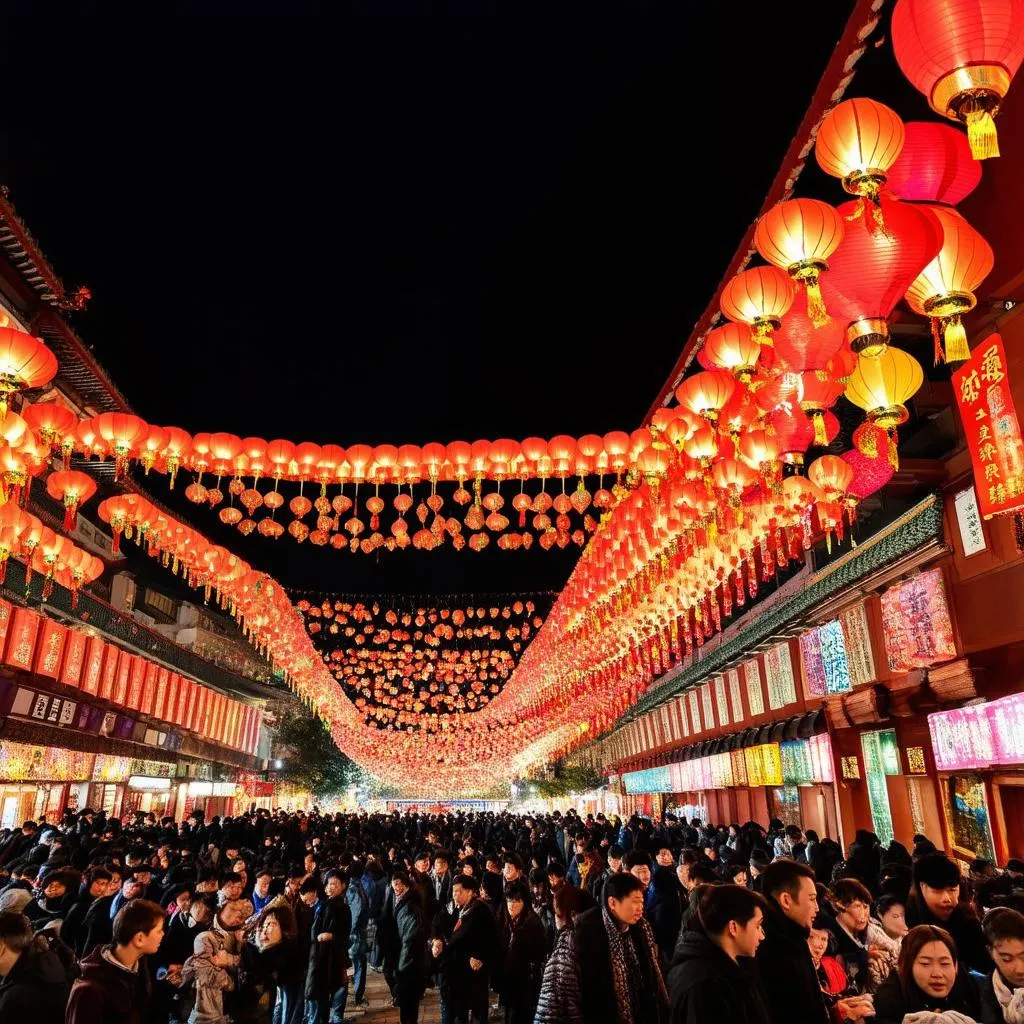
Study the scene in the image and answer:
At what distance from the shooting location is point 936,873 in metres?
4.85

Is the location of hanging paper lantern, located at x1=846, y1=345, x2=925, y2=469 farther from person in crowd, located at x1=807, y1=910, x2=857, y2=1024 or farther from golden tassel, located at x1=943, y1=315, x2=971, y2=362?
person in crowd, located at x1=807, y1=910, x2=857, y2=1024

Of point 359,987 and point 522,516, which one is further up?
point 522,516

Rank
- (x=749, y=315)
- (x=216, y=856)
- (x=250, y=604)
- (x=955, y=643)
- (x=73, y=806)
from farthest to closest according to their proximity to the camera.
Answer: (x=73, y=806)
(x=250, y=604)
(x=216, y=856)
(x=955, y=643)
(x=749, y=315)

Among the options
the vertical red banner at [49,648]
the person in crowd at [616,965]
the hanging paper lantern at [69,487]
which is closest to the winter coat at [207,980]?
the person in crowd at [616,965]

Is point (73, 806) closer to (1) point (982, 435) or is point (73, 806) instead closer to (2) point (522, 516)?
(2) point (522, 516)

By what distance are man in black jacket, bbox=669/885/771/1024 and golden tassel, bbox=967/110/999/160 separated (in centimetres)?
429

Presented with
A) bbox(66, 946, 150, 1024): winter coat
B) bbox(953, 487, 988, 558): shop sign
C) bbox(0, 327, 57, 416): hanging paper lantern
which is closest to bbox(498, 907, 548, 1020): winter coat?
bbox(66, 946, 150, 1024): winter coat

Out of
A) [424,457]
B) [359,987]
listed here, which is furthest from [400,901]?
[424,457]

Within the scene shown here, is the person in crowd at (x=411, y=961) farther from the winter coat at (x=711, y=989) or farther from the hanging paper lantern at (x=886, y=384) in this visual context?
the hanging paper lantern at (x=886, y=384)

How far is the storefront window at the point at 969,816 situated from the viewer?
11477mm

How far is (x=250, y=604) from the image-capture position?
725 inches

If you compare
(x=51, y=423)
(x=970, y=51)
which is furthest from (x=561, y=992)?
(x=51, y=423)

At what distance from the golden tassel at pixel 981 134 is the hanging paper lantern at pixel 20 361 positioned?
29.1 feet

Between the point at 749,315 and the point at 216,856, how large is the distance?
12125 mm
